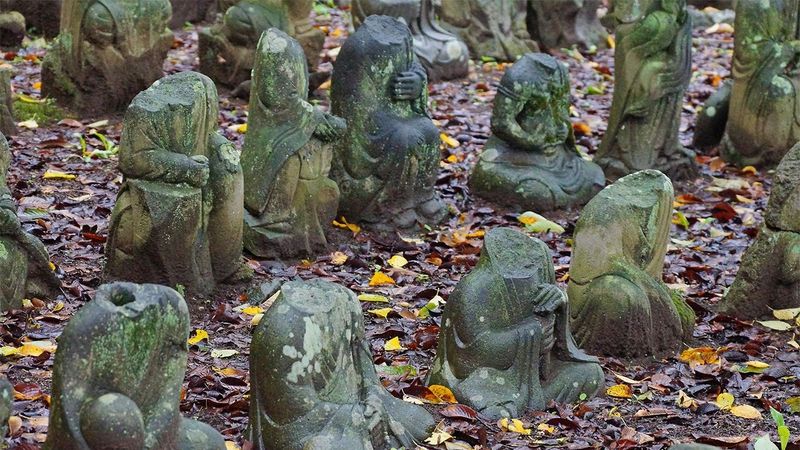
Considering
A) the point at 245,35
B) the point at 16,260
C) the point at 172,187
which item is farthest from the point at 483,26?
the point at 16,260

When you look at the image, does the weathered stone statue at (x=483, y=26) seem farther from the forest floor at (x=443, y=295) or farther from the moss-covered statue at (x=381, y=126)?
the moss-covered statue at (x=381, y=126)

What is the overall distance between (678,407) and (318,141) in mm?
3230

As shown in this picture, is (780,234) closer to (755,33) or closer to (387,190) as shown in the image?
(387,190)

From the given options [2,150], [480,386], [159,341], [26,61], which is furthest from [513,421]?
[26,61]

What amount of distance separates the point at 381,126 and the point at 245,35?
3.15 m

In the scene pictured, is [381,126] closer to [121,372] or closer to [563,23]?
[121,372]

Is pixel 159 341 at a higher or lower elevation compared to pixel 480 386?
higher

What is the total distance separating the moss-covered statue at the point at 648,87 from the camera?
1130 cm

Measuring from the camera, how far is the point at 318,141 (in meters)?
9.38

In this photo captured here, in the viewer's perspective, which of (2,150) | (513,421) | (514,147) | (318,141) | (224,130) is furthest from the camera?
(224,130)

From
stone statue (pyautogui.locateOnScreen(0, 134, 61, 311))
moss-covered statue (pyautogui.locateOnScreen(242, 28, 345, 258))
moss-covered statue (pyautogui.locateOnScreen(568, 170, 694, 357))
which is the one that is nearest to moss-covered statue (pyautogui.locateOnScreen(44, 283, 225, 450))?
stone statue (pyautogui.locateOnScreen(0, 134, 61, 311))

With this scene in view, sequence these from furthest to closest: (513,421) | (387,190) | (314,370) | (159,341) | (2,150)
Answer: (387,190) < (2,150) < (513,421) < (314,370) < (159,341)

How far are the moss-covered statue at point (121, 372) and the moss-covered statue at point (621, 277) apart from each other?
3.03m

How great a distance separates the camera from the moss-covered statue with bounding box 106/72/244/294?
802 cm
